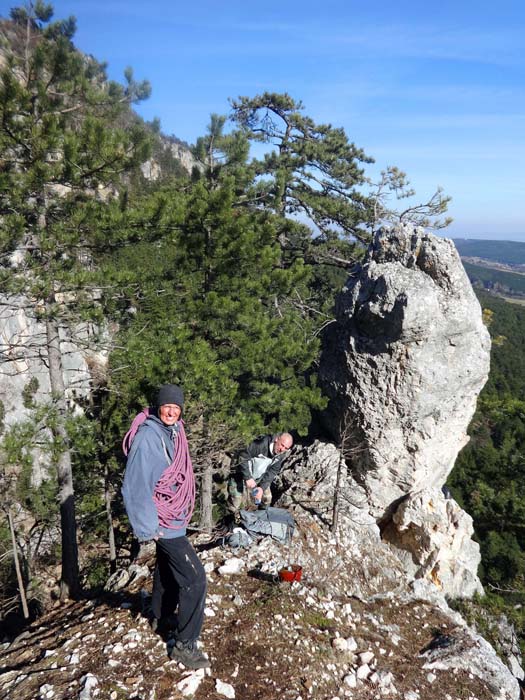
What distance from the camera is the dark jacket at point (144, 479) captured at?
352cm

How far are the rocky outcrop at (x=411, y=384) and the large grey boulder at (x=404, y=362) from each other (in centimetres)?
2

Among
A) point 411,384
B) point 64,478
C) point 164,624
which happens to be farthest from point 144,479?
point 411,384

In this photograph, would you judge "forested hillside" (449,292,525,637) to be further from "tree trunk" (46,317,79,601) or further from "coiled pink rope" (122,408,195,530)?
"coiled pink rope" (122,408,195,530)

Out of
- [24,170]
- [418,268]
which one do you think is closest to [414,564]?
[418,268]

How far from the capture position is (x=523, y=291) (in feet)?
404

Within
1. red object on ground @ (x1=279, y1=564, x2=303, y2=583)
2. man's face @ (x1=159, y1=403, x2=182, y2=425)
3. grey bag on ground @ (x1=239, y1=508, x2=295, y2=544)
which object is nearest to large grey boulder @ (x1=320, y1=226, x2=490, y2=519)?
grey bag on ground @ (x1=239, y1=508, x2=295, y2=544)

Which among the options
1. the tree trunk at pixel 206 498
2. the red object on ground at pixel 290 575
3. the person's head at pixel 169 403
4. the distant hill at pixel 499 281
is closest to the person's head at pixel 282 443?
the red object on ground at pixel 290 575

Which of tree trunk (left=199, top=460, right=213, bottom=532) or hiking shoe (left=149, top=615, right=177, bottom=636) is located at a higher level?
hiking shoe (left=149, top=615, right=177, bottom=636)

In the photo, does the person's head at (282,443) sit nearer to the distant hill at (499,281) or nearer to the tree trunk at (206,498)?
the tree trunk at (206,498)

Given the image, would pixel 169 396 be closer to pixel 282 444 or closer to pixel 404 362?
pixel 282 444

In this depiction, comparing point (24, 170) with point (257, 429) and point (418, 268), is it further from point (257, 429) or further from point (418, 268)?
point (418, 268)

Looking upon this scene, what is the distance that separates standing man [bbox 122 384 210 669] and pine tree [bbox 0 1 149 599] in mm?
3679

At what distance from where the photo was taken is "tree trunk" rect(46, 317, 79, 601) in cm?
738

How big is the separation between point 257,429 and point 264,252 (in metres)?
3.13
